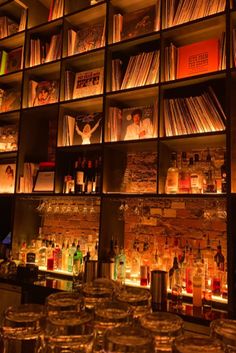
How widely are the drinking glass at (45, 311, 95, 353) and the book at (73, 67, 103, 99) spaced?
2213mm

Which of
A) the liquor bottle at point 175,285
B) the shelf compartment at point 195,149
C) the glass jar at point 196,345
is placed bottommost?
the liquor bottle at point 175,285

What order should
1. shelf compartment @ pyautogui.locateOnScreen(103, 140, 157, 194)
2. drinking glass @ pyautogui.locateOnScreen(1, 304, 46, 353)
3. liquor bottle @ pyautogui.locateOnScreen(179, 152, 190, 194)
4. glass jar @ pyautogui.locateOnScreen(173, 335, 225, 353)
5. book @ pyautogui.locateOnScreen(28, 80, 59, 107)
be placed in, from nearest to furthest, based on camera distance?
glass jar @ pyautogui.locateOnScreen(173, 335, 225, 353)
drinking glass @ pyautogui.locateOnScreen(1, 304, 46, 353)
liquor bottle @ pyautogui.locateOnScreen(179, 152, 190, 194)
shelf compartment @ pyautogui.locateOnScreen(103, 140, 157, 194)
book @ pyautogui.locateOnScreen(28, 80, 59, 107)

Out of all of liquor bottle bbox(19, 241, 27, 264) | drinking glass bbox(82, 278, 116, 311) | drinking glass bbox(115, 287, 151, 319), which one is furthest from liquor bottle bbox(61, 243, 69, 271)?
drinking glass bbox(115, 287, 151, 319)

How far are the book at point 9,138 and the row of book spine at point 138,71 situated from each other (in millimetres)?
1229

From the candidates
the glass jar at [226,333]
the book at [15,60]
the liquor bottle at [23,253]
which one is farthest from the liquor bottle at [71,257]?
the glass jar at [226,333]

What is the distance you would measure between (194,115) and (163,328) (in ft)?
5.68

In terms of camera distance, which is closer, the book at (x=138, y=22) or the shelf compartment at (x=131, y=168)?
the book at (x=138, y=22)

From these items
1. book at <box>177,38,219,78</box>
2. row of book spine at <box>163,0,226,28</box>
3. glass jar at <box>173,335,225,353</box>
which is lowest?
glass jar at <box>173,335,225,353</box>

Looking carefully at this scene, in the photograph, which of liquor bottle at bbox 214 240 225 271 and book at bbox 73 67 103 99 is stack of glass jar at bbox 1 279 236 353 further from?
book at bbox 73 67 103 99

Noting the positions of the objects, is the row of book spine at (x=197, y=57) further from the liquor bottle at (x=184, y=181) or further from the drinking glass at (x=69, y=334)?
the drinking glass at (x=69, y=334)

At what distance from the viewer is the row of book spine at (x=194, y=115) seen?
6.77 feet

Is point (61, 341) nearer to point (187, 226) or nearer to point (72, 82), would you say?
point (187, 226)

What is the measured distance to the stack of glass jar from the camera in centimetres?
56

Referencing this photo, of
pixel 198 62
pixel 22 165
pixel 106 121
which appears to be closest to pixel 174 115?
pixel 198 62
